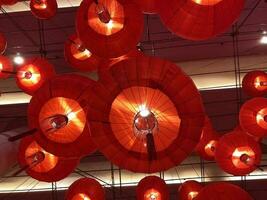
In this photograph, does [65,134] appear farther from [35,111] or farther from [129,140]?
[129,140]

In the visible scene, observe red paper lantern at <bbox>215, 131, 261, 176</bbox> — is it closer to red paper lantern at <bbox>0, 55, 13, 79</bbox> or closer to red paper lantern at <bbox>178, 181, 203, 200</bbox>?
red paper lantern at <bbox>178, 181, 203, 200</bbox>

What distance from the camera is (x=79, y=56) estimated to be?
3865mm

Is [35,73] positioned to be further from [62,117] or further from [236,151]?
[236,151]

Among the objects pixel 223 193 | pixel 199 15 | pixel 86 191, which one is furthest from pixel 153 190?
pixel 199 15

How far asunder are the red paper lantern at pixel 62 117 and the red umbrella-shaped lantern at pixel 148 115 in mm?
432

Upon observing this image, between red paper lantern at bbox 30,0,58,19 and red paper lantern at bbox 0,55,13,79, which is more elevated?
red paper lantern at bbox 30,0,58,19

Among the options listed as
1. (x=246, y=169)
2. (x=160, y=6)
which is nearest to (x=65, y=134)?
(x=160, y=6)

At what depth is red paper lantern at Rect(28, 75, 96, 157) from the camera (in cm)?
239

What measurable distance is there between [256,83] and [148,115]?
255 cm

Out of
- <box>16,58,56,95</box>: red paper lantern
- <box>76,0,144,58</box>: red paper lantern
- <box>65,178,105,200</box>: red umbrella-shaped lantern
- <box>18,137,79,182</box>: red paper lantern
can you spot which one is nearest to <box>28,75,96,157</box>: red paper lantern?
<box>76,0,144,58</box>: red paper lantern

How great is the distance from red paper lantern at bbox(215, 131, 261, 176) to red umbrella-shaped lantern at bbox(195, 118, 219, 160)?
21.8 inches

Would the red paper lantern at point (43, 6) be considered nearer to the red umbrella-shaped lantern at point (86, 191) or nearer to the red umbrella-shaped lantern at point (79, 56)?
the red umbrella-shaped lantern at point (79, 56)

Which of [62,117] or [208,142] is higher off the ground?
[208,142]

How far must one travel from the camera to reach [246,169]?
3.32 m
